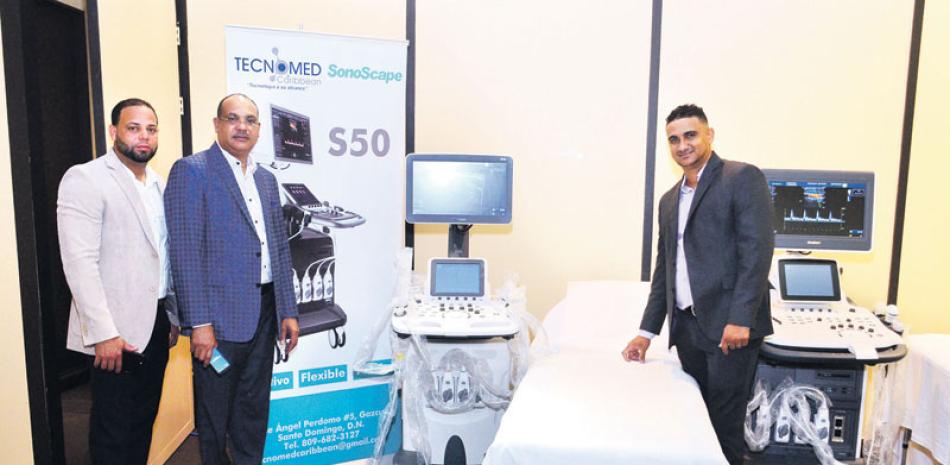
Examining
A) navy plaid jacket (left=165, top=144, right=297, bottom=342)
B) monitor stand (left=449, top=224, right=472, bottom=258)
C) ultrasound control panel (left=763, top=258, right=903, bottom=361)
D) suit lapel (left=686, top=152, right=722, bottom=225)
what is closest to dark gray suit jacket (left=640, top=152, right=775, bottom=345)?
suit lapel (left=686, top=152, right=722, bottom=225)

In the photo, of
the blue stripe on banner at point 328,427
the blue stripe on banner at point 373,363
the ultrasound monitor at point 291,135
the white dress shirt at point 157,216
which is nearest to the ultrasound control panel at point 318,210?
the ultrasound monitor at point 291,135

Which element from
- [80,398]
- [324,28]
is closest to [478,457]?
[324,28]

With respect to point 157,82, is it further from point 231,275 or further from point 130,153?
point 231,275

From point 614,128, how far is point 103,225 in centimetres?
233

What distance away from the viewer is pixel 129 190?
2033 millimetres

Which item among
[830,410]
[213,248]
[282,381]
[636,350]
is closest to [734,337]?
[636,350]

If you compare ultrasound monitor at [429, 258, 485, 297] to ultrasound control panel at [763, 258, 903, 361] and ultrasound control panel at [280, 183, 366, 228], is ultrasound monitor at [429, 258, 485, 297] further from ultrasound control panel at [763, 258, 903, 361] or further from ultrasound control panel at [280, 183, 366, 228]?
ultrasound control panel at [763, 258, 903, 361]

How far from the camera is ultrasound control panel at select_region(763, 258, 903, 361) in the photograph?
2.39 metres

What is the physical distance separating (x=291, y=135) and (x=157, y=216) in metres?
0.69

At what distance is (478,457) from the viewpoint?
2.59 metres

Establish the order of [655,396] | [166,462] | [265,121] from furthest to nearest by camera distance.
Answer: [166,462]
[265,121]
[655,396]

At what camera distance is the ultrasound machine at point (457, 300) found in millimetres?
2520

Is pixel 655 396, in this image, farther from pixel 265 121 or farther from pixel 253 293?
pixel 265 121

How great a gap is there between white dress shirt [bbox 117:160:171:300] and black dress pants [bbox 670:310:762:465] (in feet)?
6.07
